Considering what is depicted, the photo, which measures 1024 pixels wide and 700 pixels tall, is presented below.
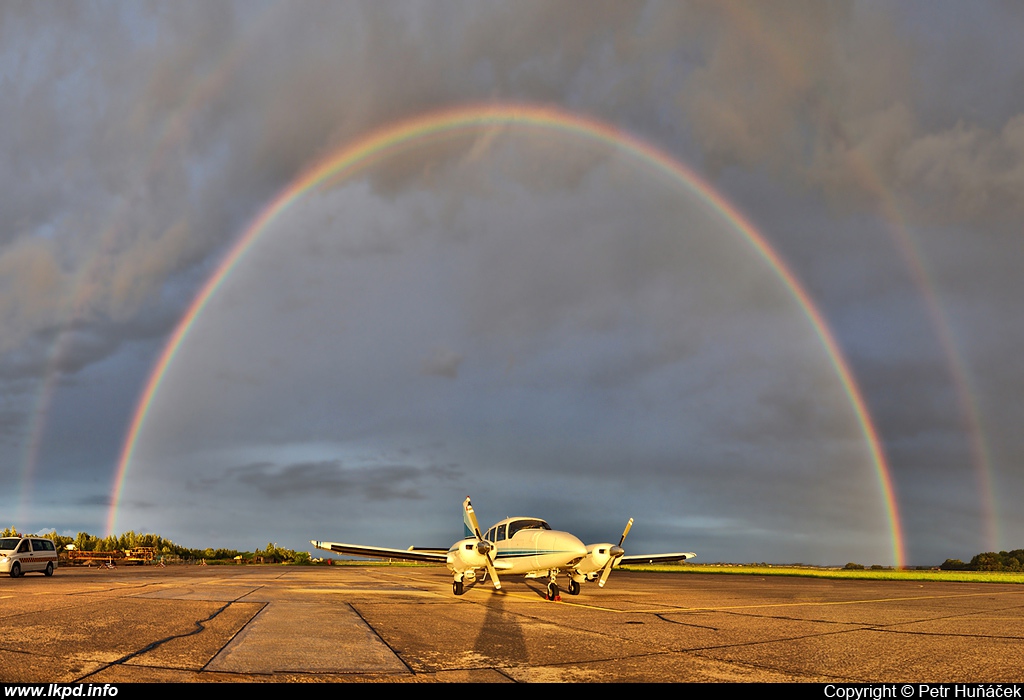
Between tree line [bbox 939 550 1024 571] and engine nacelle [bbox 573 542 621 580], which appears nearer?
engine nacelle [bbox 573 542 621 580]

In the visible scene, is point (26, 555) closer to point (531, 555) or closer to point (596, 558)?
point (531, 555)

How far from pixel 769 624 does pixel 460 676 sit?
9962mm

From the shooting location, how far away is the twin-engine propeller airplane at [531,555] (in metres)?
24.6

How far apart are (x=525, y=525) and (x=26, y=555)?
90.7 feet

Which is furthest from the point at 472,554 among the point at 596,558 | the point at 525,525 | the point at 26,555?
the point at 26,555

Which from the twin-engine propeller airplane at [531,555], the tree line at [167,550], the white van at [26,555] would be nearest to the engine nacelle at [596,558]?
the twin-engine propeller airplane at [531,555]

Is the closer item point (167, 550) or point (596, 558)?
point (596, 558)

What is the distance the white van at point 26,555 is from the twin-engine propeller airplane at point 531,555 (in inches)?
713

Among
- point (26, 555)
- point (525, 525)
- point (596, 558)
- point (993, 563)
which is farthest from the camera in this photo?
point (993, 563)

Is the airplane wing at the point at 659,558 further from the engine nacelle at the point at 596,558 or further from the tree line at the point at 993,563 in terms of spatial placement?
the tree line at the point at 993,563

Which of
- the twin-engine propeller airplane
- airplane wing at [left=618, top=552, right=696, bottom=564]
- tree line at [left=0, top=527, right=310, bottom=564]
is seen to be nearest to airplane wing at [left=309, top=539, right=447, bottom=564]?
the twin-engine propeller airplane

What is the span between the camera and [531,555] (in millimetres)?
25531

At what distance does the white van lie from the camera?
33875 mm

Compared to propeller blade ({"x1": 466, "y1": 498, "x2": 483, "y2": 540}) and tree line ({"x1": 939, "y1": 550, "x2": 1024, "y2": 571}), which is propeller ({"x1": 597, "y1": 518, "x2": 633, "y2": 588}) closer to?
propeller blade ({"x1": 466, "y1": 498, "x2": 483, "y2": 540})
